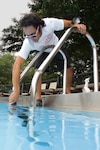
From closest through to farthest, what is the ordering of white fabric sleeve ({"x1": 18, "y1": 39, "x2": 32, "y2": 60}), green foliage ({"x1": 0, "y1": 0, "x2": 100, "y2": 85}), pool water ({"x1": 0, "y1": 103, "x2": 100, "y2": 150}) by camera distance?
1. pool water ({"x1": 0, "y1": 103, "x2": 100, "y2": 150})
2. white fabric sleeve ({"x1": 18, "y1": 39, "x2": 32, "y2": 60})
3. green foliage ({"x1": 0, "y1": 0, "x2": 100, "y2": 85})

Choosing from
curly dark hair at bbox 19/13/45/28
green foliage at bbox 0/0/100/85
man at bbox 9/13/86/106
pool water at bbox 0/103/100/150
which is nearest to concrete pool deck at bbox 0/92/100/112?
man at bbox 9/13/86/106

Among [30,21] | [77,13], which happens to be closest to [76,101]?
[30,21]

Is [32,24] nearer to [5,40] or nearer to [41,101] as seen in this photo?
[41,101]

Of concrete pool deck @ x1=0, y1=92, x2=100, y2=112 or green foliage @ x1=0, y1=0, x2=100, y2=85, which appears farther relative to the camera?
green foliage @ x1=0, y1=0, x2=100, y2=85

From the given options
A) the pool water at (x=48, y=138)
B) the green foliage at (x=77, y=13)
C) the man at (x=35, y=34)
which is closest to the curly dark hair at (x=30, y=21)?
the man at (x=35, y=34)

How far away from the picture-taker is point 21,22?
→ 152 inches

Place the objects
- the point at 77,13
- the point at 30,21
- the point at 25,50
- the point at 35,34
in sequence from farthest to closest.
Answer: the point at 77,13
the point at 25,50
the point at 35,34
the point at 30,21

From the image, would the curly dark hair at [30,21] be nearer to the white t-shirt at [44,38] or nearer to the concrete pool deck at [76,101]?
the white t-shirt at [44,38]

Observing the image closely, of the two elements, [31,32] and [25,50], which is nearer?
[31,32]

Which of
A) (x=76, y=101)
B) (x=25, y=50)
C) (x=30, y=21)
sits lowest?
(x=76, y=101)

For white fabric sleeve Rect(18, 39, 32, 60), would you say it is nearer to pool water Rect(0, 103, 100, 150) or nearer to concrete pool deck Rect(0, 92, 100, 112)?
concrete pool deck Rect(0, 92, 100, 112)

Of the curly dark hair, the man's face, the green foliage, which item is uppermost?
the green foliage

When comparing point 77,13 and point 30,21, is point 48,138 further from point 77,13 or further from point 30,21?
point 77,13

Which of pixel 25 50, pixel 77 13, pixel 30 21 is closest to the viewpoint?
pixel 30 21
